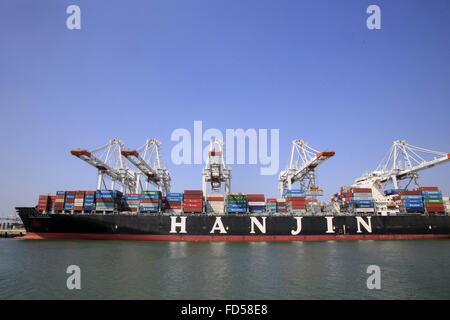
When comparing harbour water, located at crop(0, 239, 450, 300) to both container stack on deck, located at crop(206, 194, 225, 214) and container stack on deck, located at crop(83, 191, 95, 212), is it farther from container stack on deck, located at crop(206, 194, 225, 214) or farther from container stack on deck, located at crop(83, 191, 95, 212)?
container stack on deck, located at crop(206, 194, 225, 214)

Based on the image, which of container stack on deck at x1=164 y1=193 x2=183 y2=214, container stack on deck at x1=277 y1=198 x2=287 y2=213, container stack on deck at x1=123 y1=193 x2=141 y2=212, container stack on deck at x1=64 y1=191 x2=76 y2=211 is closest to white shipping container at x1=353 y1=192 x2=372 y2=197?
container stack on deck at x1=277 y1=198 x2=287 y2=213

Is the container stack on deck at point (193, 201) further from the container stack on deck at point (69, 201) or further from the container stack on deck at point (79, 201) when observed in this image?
the container stack on deck at point (69, 201)

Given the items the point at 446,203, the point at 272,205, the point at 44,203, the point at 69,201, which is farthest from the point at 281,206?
the point at 44,203

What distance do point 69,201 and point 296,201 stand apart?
124 feet

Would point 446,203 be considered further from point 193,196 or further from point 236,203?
point 193,196

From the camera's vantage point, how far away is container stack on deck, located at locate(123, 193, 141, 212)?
40969mm

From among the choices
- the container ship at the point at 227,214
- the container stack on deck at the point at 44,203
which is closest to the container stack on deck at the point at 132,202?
the container ship at the point at 227,214

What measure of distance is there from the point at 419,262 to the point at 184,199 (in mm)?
30585

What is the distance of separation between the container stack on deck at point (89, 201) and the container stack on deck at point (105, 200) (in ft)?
2.09

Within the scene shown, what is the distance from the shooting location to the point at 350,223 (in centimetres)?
3844

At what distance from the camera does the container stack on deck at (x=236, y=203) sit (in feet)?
129

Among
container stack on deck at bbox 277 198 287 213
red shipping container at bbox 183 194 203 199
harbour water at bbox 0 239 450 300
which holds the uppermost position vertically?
red shipping container at bbox 183 194 203 199

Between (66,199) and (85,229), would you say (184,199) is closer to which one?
(85,229)
